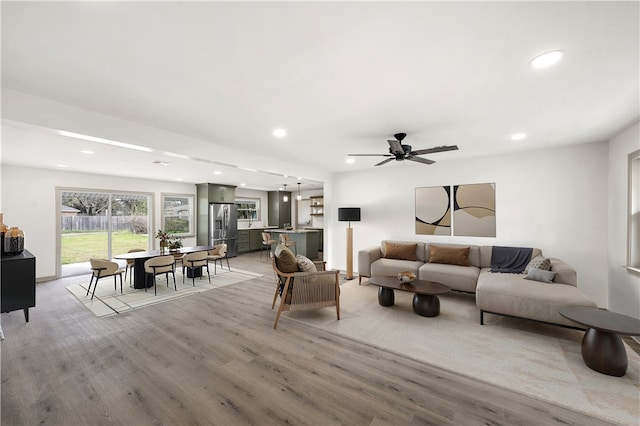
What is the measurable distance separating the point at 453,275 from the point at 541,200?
2.03 m

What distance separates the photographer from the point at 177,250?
18.5 ft

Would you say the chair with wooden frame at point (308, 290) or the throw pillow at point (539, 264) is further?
the throw pillow at point (539, 264)

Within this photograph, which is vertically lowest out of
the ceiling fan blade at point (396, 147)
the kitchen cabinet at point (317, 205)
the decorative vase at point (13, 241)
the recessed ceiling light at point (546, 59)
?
the decorative vase at point (13, 241)

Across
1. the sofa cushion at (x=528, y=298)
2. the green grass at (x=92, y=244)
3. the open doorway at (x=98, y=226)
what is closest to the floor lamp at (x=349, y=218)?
the sofa cushion at (x=528, y=298)

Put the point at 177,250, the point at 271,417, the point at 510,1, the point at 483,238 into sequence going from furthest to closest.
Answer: the point at 177,250, the point at 483,238, the point at 271,417, the point at 510,1

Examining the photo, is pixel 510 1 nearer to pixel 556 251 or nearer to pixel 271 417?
pixel 271 417

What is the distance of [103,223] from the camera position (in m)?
6.89

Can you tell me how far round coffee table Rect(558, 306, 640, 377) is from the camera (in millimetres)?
2277

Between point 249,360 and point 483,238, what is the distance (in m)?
4.65

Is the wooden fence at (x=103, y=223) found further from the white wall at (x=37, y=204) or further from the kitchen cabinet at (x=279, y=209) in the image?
the kitchen cabinet at (x=279, y=209)

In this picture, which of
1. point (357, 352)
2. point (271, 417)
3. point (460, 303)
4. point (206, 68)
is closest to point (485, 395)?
point (357, 352)

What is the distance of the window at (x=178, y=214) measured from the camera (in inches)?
314

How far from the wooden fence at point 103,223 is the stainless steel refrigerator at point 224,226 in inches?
72.5

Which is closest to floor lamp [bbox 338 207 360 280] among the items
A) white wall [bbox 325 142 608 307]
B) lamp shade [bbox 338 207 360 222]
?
lamp shade [bbox 338 207 360 222]
